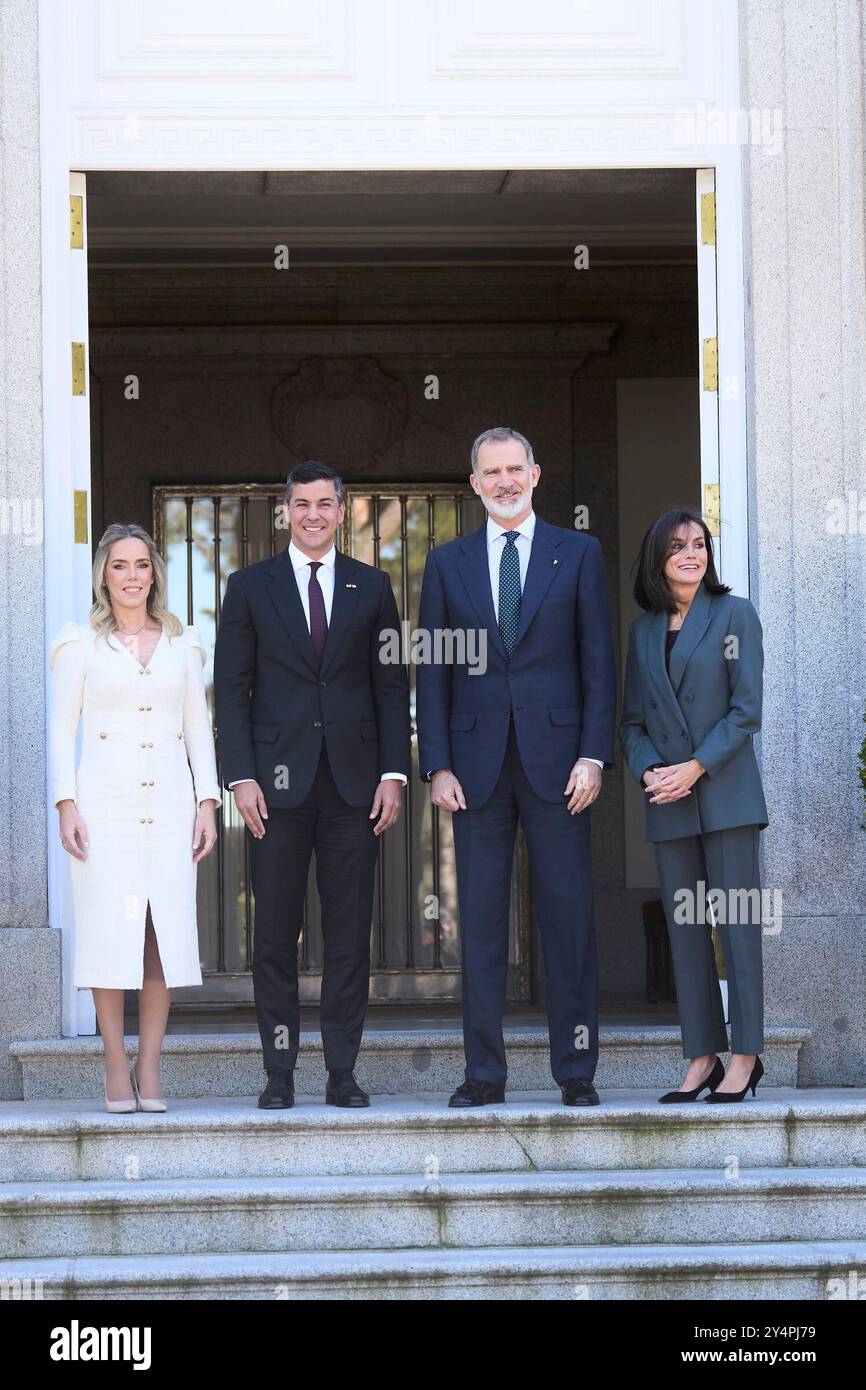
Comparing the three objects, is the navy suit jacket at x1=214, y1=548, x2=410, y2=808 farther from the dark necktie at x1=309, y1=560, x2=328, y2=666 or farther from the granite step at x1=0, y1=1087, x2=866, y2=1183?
the granite step at x1=0, y1=1087, x2=866, y2=1183

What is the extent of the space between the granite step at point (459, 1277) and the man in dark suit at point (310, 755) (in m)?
0.75

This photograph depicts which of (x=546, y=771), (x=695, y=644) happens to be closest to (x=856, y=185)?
(x=695, y=644)

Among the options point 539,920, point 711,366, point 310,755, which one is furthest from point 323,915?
point 711,366

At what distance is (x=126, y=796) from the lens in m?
5.64

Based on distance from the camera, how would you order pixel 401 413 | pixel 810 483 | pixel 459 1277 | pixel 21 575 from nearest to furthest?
pixel 459 1277 → pixel 21 575 → pixel 810 483 → pixel 401 413

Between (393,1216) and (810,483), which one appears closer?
(393,1216)

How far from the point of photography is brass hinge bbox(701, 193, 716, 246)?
6.91m

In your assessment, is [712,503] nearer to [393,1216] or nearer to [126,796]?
[126,796]

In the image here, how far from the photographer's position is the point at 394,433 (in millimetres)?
10367

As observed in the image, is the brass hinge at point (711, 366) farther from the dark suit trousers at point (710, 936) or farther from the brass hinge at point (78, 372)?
the brass hinge at point (78, 372)

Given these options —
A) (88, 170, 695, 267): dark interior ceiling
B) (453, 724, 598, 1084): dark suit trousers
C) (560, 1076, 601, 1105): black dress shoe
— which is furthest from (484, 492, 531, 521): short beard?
(88, 170, 695, 267): dark interior ceiling

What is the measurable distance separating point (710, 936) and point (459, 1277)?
1.29 m

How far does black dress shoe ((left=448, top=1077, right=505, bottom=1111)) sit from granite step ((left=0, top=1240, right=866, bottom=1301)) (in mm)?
607

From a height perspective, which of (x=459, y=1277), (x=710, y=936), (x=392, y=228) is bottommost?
(x=459, y=1277)
